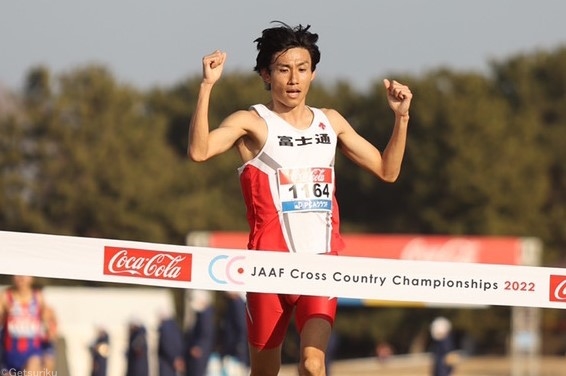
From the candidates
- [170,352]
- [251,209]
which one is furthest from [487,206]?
[251,209]

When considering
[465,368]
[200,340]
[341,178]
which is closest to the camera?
[200,340]

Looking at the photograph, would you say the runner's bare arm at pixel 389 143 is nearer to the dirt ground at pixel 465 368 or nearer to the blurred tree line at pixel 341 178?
the dirt ground at pixel 465 368

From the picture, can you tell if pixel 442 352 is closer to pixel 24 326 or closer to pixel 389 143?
pixel 24 326

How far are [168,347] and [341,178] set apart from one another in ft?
201

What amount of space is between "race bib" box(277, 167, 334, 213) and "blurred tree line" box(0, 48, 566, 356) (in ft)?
226

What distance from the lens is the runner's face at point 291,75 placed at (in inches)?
352

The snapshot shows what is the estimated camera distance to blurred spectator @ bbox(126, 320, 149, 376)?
25.0 meters

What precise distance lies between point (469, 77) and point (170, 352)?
6156 cm

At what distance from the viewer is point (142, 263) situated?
357 inches

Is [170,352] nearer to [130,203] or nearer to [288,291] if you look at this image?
[288,291]

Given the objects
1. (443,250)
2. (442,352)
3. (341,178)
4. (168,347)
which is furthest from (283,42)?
(341,178)

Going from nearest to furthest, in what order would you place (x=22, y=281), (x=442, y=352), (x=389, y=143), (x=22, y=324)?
(x=389, y=143) → (x=22, y=281) → (x=22, y=324) → (x=442, y=352)

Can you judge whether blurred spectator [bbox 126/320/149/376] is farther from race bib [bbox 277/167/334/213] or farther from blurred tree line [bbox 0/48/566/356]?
blurred tree line [bbox 0/48/566/356]

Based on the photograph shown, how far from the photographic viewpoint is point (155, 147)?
83000 millimetres
